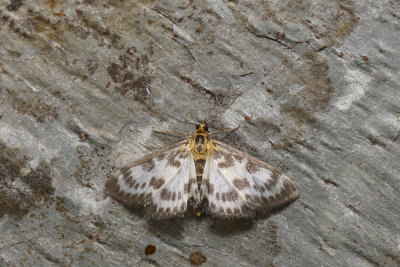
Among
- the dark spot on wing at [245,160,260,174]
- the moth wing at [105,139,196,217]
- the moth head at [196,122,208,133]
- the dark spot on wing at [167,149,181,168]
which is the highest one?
the moth head at [196,122,208,133]

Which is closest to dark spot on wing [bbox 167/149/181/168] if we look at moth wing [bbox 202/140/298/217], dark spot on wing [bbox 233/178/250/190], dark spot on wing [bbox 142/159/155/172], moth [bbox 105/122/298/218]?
moth [bbox 105/122/298/218]

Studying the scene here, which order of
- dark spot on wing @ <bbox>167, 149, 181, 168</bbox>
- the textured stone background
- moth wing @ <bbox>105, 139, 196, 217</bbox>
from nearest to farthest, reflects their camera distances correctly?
the textured stone background, moth wing @ <bbox>105, 139, 196, 217</bbox>, dark spot on wing @ <bbox>167, 149, 181, 168</bbox>

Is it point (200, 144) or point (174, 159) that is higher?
point (200, 144)

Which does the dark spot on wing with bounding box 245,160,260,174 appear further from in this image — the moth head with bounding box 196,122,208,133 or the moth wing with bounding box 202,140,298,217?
the moth head with bounding box 196,122,208,133

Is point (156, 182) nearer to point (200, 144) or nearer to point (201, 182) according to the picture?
point (201, 182)

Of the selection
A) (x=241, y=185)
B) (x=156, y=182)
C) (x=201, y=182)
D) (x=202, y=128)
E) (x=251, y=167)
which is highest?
(x=202, y=128)

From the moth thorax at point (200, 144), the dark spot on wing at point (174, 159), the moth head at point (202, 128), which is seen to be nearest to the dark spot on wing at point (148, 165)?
the dark spot on wing at point (174, 159)

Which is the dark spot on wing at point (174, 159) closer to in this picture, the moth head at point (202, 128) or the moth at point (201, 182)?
the moth at point (201, 182)

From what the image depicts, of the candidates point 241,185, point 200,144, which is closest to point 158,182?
point 200,144
